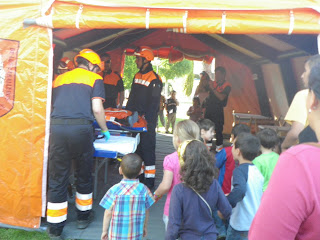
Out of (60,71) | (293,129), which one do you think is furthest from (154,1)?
(60,71)

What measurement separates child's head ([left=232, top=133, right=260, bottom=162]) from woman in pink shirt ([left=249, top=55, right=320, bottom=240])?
1.61 meters

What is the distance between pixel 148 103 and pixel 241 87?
548cm

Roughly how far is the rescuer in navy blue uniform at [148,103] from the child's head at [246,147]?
239cm

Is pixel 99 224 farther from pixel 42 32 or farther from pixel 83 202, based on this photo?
pixel 42 32

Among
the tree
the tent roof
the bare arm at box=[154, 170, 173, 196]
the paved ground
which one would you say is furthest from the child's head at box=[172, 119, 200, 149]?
the tree

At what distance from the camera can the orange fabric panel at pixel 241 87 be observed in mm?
9359

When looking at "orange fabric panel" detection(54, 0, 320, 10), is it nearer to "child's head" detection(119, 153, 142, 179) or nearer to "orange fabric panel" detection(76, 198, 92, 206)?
"child's head" detection(119, 153, 142, 179)

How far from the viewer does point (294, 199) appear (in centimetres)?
92

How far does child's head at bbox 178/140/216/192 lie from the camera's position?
2.03 meters

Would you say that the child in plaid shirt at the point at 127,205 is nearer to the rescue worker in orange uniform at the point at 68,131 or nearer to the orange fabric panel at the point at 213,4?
the rescue worker in orange uniform at the point at 68,131

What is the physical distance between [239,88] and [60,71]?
644 cm

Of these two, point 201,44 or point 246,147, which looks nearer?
point 246,147

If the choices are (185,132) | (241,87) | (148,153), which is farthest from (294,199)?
(241,87)

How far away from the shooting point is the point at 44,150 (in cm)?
335
